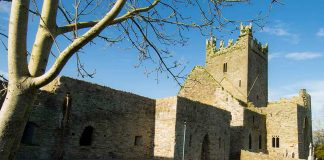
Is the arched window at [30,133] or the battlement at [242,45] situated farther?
the battlement at [242,45]

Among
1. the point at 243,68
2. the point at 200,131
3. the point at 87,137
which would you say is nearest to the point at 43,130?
the point at 87,137

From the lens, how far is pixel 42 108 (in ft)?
50.8

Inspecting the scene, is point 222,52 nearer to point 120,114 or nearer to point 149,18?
point 120,114

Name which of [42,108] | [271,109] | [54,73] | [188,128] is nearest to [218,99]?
[271,109]

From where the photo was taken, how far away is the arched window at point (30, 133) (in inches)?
594

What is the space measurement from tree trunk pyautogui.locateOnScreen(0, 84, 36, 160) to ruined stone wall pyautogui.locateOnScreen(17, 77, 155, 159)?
12144 millimetres

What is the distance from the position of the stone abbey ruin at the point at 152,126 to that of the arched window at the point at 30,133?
4cm

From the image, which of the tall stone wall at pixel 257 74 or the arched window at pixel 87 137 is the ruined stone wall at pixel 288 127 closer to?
the tall stone wall at pixel 257 74

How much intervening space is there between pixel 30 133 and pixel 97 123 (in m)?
3.70

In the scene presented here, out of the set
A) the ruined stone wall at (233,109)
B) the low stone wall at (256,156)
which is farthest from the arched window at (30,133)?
the ruined stone wall at (233,109)

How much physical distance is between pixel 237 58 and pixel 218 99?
12062mm

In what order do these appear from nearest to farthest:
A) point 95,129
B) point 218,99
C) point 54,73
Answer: point 54,73 → point 95,129 → point 218,99

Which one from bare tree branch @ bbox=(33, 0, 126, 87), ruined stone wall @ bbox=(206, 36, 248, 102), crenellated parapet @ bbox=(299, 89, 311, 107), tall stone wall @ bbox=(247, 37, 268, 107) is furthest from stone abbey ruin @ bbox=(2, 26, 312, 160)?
tall stone wall @ bbox=(247, 37, 268, 107)

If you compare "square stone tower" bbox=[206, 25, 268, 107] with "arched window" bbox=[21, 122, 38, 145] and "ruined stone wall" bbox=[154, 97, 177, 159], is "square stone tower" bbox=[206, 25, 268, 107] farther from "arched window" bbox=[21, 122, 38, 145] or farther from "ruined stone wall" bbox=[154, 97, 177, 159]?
"arched window" bbox=[21, 122, 38, 145]
